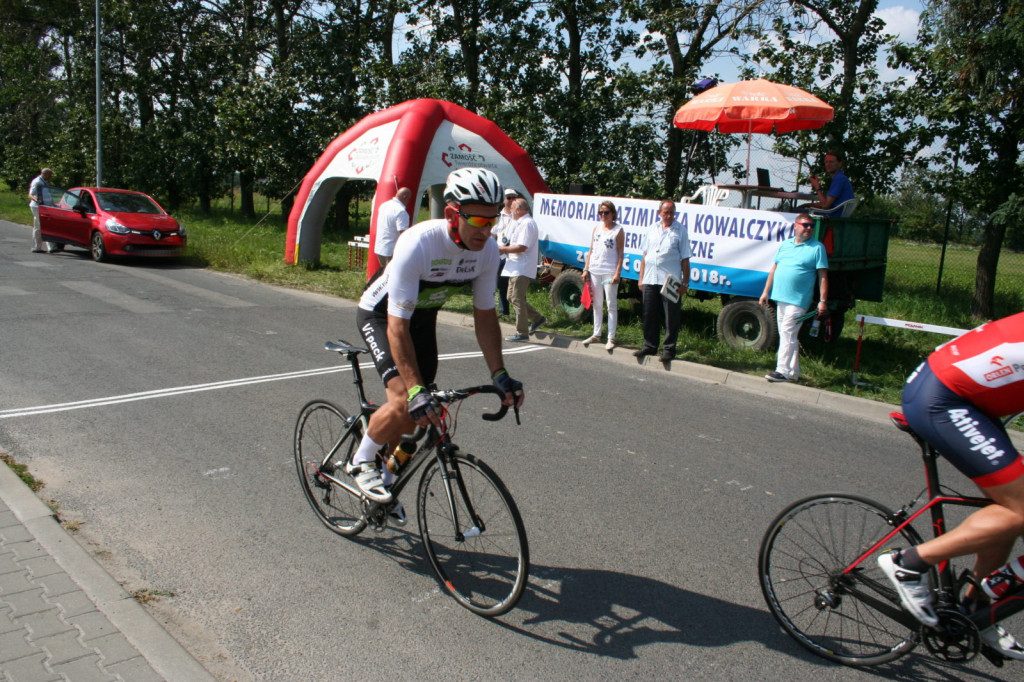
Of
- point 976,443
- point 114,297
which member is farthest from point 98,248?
point 976,443

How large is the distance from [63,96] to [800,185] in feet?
143

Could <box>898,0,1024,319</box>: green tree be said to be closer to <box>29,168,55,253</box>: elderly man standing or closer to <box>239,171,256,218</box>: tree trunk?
<box>29,168,55,253</box>: elderly man standing

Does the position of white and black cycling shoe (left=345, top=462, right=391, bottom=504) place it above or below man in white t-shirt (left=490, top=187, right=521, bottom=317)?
below

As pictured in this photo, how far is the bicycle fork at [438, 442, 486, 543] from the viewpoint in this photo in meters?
3.69

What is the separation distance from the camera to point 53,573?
3.87 m

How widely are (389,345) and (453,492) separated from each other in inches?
29.8

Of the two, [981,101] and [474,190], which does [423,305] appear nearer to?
[474,190]

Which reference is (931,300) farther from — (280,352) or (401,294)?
(401,294)

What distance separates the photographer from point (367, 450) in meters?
4.07

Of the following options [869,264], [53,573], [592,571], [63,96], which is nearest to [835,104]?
[869,264]

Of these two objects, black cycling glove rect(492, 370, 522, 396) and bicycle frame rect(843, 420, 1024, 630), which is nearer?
bicycle frame rect(843, 420, 1024, 630)

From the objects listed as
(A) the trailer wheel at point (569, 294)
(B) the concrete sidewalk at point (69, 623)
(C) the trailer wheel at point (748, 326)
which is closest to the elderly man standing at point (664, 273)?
(C) the trailer wheel at point (748, 326)

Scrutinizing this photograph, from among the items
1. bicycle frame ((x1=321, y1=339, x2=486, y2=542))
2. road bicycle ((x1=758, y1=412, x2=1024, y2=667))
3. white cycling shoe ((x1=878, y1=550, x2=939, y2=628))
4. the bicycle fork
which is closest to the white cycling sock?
bicycle frame ((x1=321, y1=339, x2=486, y2=542))

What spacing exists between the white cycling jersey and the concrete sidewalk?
5.61 ft
